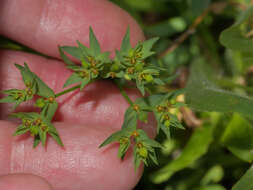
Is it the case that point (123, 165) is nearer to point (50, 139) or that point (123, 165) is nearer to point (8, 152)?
point (50, 139)

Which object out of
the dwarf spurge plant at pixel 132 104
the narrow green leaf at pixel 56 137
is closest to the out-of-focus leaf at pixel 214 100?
the dwarf spurge plant at pixel 132 104

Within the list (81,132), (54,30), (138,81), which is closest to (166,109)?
(138,81)

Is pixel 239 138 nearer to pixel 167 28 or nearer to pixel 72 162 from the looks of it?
pixel 72 162

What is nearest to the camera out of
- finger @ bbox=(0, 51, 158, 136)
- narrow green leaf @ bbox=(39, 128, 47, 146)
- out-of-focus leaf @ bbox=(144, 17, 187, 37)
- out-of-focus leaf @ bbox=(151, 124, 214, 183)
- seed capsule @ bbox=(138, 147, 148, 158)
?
seed capsule @ bbox=(138, 147, 148, 158)

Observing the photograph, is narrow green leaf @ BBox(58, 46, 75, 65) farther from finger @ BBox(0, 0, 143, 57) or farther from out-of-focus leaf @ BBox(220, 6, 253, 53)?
out-of-focus leaf @ BBox(220, 6, 253, 53)

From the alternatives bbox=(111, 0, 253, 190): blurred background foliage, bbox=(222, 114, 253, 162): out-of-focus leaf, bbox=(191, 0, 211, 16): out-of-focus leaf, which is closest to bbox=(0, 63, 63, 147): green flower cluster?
bbox=(111, 0, 253, 190): blurred background foliage

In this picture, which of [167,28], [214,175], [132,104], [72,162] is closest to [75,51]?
[132,104]

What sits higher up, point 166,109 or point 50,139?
point 166,109

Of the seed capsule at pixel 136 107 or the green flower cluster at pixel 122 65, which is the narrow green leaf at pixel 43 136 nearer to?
the green flower cluster at pixel 122 65
